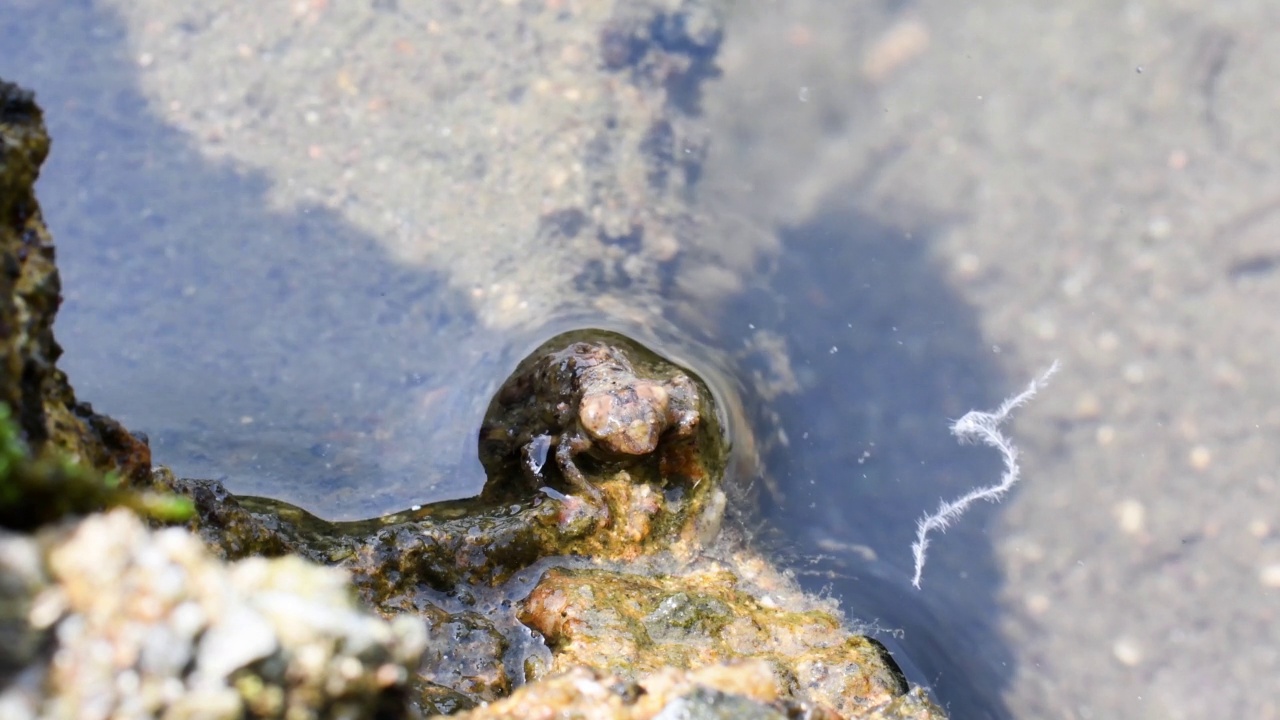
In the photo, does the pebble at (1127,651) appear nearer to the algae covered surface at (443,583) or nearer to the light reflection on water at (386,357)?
the light reflection on water at (386,357)

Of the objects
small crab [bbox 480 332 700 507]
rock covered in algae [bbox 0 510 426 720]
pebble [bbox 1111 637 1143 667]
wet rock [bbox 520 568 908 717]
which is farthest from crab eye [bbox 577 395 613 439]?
pebble [bbox 1111 637 1143 667]

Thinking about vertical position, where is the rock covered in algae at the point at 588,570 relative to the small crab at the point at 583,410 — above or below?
below

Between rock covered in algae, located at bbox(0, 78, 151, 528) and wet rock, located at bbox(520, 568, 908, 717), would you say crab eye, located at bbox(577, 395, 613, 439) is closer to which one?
wet rock, located at bbox(520, 568, 908, 717)

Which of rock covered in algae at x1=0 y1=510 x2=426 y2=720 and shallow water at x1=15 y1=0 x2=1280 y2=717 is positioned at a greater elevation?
shallow water at x1=15 y1=0 x2=1280 y2=717

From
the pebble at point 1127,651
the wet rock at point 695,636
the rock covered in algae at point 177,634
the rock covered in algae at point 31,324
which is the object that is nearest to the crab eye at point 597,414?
the wet rock at point 695,636

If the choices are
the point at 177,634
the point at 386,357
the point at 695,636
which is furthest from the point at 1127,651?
the point at 177,634

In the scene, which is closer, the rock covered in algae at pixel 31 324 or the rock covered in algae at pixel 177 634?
the rock covered in algae at pixel 177 634
